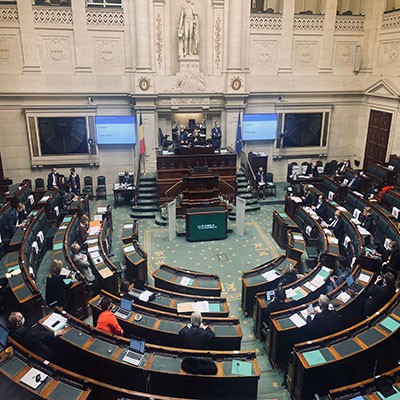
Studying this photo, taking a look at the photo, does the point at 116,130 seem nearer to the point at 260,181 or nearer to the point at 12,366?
the point at 260,181

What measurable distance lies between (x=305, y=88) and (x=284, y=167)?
3.69m

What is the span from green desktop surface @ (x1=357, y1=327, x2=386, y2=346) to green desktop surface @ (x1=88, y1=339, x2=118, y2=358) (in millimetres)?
3901

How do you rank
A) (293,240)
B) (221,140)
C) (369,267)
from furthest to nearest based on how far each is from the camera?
(221,140) → (293,240) → (369,267)

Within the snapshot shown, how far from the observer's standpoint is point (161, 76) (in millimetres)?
16109

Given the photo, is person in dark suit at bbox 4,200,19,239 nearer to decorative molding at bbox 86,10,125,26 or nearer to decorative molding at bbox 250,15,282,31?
decorative molding at bbox 86,10,125,26

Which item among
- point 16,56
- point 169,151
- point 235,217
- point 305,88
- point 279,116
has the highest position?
point 16,56

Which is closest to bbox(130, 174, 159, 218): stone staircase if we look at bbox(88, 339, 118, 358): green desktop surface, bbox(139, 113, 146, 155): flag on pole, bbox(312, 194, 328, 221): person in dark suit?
bbox(139, 113, 146, 155): flag on pole

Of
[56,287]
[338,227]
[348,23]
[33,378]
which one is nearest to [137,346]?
[33,378]

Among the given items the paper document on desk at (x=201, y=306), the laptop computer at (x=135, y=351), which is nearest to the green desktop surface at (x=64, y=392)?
the laptop computer at (x=135, y=351)

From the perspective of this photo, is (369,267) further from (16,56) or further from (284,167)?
(16,56)

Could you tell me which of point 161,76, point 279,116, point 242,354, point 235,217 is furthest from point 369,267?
point 161,76

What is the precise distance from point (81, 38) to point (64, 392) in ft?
46.0

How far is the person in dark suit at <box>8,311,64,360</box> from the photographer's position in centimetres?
581

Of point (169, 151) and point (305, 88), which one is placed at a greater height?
point (305, 88)
